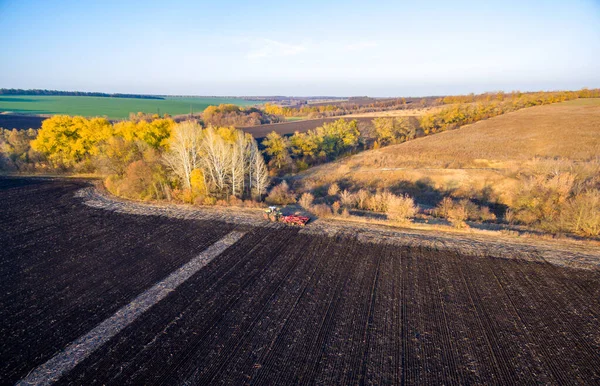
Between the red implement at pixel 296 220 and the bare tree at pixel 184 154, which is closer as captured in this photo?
the red implement at pixel 296 220

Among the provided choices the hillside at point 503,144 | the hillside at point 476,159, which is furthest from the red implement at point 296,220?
the hillside at point 503,144

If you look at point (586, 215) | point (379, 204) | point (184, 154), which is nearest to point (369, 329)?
point (379, 204)

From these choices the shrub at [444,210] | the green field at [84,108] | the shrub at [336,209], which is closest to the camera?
the shrub at [336,209]

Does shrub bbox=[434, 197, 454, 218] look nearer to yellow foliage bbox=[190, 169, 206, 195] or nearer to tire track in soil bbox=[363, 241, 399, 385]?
tire track in soil bbox=[363, 241, 399, 385]

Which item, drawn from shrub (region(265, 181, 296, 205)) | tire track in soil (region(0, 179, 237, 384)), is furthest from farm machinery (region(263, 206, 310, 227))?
shrub (region(265, 181, 296, 205))

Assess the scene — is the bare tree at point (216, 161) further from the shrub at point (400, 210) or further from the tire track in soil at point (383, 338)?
the tire track in soil at point (383, 338)

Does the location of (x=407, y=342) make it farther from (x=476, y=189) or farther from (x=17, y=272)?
(x=476, y=189)

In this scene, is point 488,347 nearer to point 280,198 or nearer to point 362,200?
point 362,200

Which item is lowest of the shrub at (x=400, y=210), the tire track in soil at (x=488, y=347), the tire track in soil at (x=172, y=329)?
the tire track in soil at (x=172, y=329)
